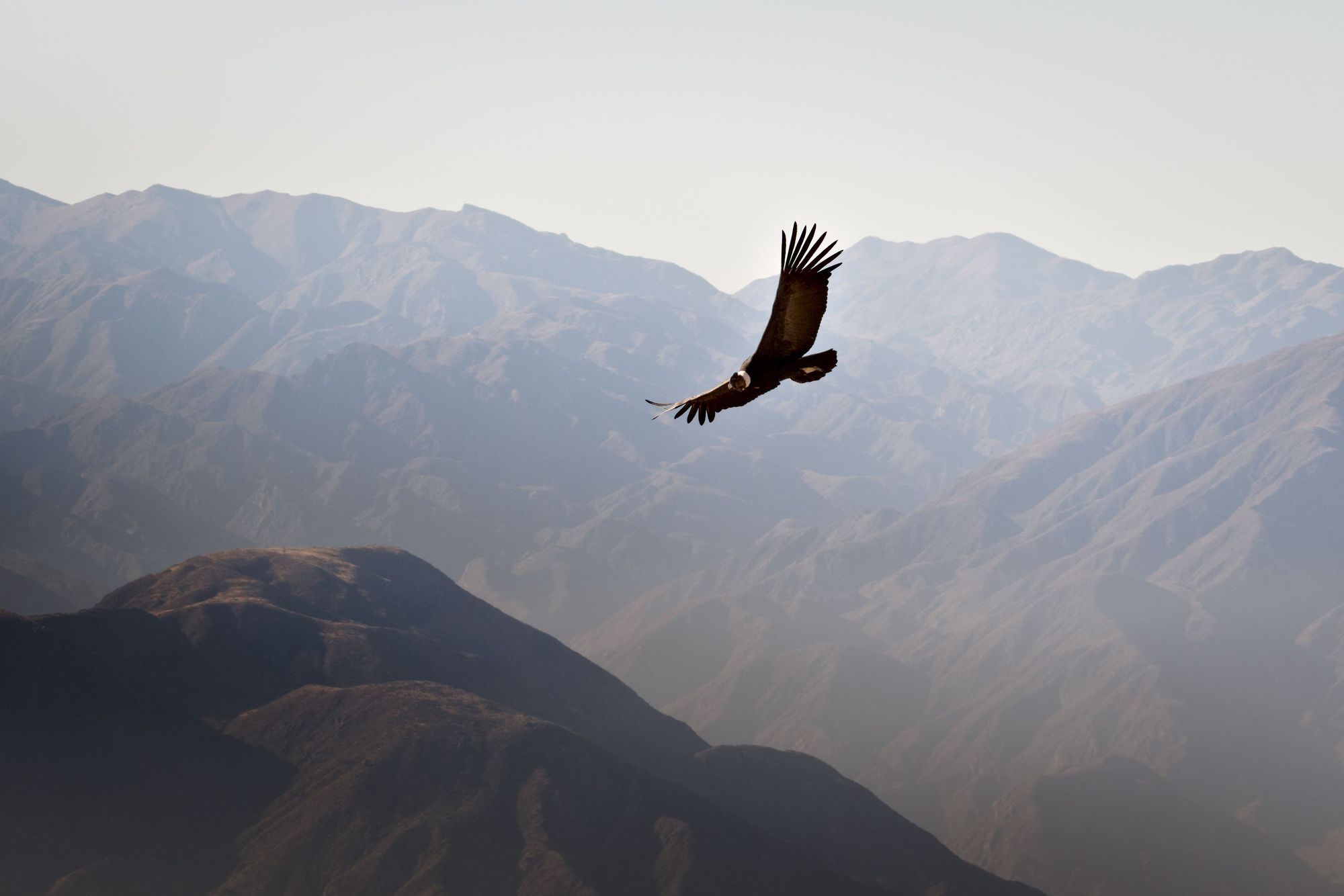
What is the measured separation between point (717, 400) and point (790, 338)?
6.53ft

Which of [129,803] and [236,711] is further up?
[236,711]

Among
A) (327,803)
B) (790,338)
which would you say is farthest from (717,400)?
(327,803)

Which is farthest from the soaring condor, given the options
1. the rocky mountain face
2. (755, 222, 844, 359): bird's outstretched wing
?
the rocky mountain face

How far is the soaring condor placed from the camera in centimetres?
2798

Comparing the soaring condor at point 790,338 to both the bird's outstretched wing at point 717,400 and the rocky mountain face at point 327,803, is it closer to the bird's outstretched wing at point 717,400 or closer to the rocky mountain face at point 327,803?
the bird's outstretched wing at point 717,400

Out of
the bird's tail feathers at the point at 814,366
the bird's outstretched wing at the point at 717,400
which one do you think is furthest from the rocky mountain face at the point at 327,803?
the bird's tail feathers at the point at 814,366

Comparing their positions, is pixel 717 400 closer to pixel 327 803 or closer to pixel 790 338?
pixel 790 338

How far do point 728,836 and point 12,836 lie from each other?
83.6 metres

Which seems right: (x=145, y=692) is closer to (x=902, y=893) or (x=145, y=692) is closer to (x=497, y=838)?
(x=497, y=838)

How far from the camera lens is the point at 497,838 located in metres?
172

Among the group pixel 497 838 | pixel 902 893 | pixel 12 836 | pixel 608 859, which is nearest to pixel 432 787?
pixel 497 838

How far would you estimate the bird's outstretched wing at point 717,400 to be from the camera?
28.8m

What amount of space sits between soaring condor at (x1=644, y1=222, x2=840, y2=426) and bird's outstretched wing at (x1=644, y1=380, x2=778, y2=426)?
0.8 inches

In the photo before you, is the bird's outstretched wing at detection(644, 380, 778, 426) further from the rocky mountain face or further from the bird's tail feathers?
the rocky mountain face
